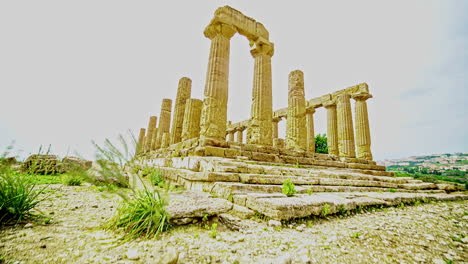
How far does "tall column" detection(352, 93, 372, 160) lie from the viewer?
1300cm

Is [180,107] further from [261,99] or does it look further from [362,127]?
[362,127]

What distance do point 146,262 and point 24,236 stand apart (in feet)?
4.41

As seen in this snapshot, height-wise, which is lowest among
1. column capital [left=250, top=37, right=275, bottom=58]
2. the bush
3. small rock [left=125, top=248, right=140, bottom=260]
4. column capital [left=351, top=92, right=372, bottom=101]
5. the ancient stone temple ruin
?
small rock [left=125, top=248, right=140, bottom=260]

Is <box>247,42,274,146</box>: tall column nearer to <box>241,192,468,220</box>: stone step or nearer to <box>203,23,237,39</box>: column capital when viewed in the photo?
<box>203,23,237,39</box>: column capital

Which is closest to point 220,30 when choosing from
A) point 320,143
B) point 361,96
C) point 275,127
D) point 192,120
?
point 192,120

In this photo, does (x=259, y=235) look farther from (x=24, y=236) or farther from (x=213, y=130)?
(x=213, y=130)

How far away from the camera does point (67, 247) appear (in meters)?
1.69

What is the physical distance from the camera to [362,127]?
1334 cm

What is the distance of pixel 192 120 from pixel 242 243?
8847mm

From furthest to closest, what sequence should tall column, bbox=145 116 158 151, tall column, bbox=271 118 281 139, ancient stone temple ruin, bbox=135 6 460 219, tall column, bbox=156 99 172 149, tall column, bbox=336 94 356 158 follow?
tall column, bbox=145 116 158 151, tall column, bbox=271 118 281 139, tall column, bbox=156 99 172 149, tall column, bbox=336 94 356 158, ancient stone temple ruin, bbox=135 6 460 219

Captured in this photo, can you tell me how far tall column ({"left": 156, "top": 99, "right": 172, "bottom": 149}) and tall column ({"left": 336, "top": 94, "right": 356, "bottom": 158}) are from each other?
13.2 m

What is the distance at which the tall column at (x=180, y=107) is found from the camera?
40.1 ft

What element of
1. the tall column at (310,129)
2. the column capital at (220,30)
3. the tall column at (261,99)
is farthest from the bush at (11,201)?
the tall column at (310,129)

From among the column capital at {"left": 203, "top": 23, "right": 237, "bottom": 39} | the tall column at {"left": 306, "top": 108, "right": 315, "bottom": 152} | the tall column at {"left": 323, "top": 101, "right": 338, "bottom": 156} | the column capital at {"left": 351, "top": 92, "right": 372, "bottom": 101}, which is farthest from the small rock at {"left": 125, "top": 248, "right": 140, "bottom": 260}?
the tall column at {"left": 306, "top": 108, "right": 315, "bottom": 152}
